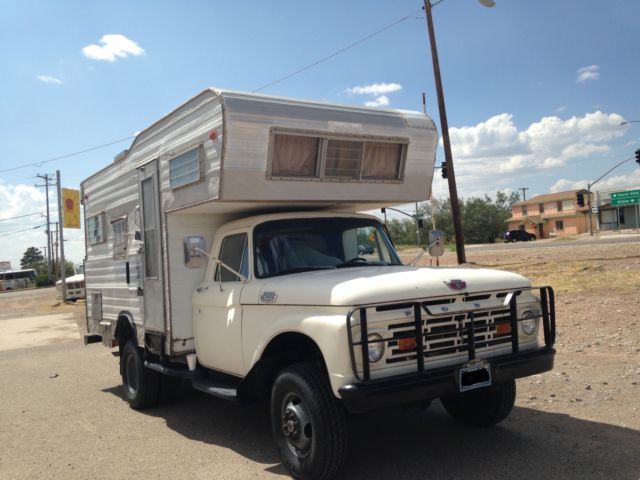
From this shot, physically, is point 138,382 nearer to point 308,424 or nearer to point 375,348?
point 308,424

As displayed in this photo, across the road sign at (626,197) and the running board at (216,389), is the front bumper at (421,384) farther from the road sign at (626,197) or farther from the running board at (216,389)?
the road sign at (626,197)

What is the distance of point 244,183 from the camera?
214 inches

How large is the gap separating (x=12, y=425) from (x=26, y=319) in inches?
691

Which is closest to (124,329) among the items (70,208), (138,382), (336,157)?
(138,382)

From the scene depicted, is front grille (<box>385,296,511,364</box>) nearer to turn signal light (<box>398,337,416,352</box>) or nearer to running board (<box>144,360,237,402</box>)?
turn signal light (<box>398,337,416,352</box>)

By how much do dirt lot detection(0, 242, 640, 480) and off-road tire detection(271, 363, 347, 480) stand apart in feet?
1.29

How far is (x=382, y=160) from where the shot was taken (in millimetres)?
6301

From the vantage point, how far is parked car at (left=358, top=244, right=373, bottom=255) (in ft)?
19.7

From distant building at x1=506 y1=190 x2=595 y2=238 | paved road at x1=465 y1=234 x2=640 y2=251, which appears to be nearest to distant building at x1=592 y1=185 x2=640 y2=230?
distant building at x1=506 y1=190 x2=595 y2=238

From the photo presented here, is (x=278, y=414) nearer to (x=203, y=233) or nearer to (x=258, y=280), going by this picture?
(x=258, y=280)

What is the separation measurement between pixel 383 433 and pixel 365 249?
1786 millimetres

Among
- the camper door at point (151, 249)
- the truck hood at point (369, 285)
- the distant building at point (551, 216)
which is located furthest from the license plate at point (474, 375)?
the distant building at point (551, 216)

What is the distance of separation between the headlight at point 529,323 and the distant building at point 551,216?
7338 cm

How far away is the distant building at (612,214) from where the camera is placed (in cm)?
6862
